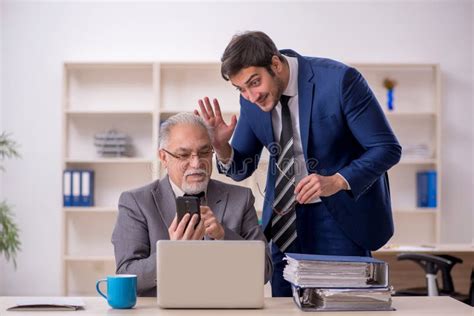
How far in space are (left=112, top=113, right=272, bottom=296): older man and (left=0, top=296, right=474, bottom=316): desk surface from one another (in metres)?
0.23

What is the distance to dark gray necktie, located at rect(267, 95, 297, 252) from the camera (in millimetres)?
2613

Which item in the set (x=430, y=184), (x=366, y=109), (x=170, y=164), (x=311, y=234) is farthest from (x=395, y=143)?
(x=430, y=184)

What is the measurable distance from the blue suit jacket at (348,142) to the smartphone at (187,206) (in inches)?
23.9

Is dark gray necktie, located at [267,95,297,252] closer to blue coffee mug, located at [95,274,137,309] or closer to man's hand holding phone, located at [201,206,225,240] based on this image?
man's hand holding phone, located at [201,206,225,240]

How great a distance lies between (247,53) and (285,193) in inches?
20.4

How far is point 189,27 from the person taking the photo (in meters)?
6.45

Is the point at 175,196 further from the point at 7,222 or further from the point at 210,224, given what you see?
the point at 7,222

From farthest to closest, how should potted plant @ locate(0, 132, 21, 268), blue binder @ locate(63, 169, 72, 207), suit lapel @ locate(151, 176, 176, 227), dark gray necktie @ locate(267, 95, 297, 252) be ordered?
blue binder @ locate(63, 169, 72, 207)
potted plant @ locate(0, 132, 21, 268)
dark gray necktie @ locate(267, 95, 297, 252)
suit lapel @ locate(151, 176, 176, 227)

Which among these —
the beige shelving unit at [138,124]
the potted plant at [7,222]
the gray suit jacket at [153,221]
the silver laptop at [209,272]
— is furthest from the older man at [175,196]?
the beige shelving unit at [138,124]

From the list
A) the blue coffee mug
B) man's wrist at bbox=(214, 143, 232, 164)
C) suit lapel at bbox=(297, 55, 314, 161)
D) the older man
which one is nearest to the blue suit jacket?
suit lapel at bbox=(297, 55, 314, 161)

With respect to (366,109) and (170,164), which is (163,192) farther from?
(366,109)

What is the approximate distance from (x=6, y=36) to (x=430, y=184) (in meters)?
3.81

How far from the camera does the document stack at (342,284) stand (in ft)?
6.44

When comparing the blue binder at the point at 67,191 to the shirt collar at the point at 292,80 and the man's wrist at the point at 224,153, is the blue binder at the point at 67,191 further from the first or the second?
the shirt collar at the point at 292,80
